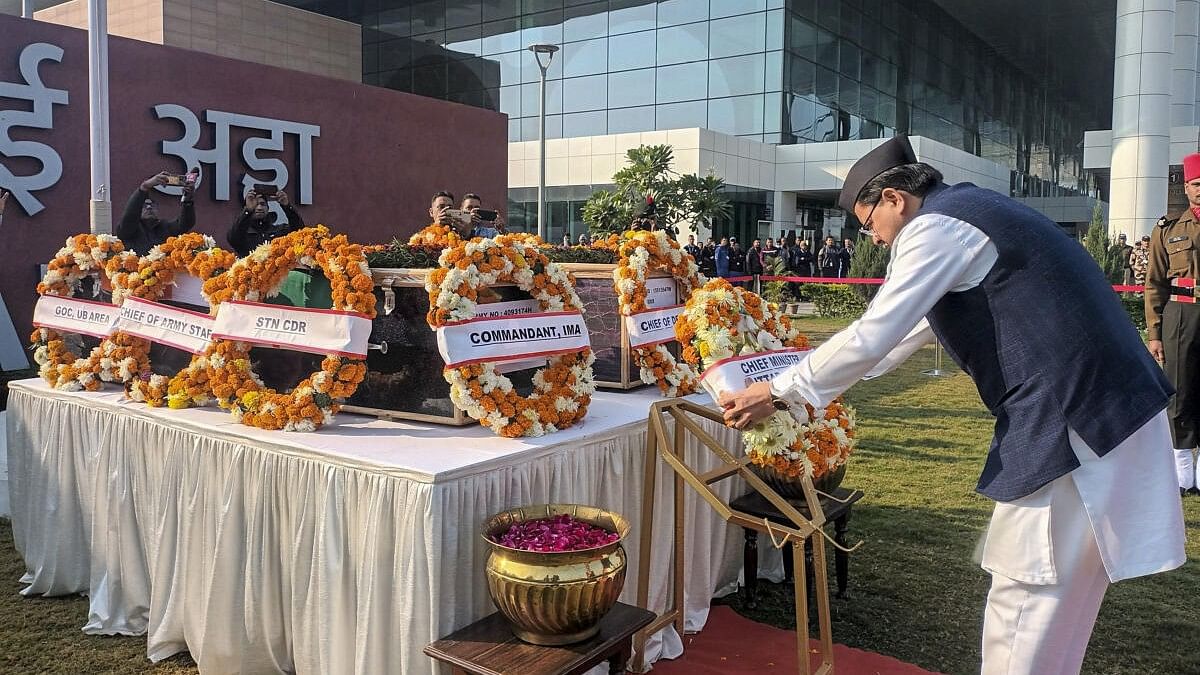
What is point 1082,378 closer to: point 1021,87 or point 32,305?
point 32,305

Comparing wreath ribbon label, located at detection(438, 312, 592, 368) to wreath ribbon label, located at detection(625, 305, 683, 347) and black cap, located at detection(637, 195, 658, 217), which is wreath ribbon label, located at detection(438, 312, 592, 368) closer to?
wreath ribbon label, located at detection(625, 305, 683, 347)

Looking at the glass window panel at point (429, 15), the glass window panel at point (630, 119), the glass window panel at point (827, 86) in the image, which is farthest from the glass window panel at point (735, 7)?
the glass window panel at point (429, 15)

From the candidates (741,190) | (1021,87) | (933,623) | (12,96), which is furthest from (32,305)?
(1021,87)

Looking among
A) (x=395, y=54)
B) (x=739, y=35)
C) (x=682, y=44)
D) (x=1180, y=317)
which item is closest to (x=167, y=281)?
(x=1180, y=317)

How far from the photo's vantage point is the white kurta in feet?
6.98

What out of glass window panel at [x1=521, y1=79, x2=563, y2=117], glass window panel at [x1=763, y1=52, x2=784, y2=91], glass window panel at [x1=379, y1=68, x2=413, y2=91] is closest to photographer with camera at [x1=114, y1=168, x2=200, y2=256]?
glass window panel at [x1=763, y1=52, x2=784, y2=91]

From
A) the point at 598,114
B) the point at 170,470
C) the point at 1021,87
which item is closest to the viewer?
the point at 170,470

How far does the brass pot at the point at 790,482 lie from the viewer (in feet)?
12.4

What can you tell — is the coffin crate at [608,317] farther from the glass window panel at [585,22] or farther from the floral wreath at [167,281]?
the glass window panel at [585,22]

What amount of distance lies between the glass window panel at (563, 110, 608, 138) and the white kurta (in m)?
29.3

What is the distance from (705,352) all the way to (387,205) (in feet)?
43.1

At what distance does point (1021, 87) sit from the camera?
46.8m

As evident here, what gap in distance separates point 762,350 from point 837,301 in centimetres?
1574

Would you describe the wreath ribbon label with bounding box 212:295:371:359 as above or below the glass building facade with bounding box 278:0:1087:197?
below
